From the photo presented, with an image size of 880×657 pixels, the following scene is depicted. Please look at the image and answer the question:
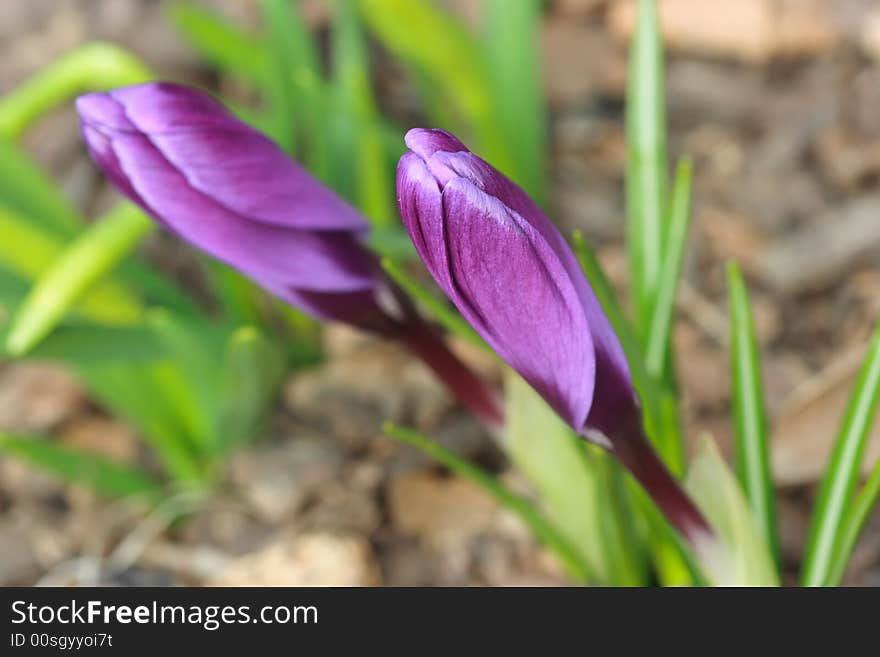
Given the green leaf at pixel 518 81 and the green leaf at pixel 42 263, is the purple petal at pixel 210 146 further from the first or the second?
the green leaf at pixel 518 81

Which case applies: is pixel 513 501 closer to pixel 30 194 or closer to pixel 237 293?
pixel 237 293

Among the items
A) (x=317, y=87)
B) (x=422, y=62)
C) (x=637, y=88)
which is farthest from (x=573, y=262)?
(x=422, y=62)

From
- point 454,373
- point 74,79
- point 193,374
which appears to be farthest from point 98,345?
point 454,373

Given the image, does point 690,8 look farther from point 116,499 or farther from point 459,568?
point 116,499

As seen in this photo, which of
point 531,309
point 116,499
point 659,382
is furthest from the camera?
Result: point 116,499

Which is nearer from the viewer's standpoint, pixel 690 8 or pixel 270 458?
pixel 270 458
